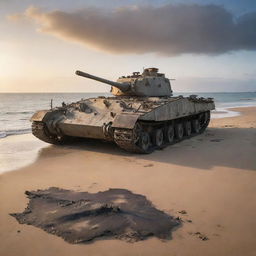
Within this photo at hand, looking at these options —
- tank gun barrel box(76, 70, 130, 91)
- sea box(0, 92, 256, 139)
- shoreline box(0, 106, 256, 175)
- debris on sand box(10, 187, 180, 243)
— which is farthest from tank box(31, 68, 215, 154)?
debris on sand box(10, 187, 180, 243)

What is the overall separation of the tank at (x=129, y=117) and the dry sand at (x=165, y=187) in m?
0.59

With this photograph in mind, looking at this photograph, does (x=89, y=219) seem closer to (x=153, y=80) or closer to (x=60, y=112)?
(x=60, y=112)

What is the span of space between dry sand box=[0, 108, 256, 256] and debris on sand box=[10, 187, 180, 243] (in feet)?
0.51

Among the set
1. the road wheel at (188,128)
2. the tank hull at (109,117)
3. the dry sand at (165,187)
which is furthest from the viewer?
the road wheel at (188,128)

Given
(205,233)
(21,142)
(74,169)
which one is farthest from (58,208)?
(21,142)

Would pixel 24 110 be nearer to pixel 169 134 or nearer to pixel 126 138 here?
pixel 169 134

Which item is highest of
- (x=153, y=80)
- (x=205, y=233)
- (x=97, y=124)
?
(x=153, y=80)

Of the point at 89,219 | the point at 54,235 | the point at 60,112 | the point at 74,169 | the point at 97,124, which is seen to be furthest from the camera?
the point at 60,112

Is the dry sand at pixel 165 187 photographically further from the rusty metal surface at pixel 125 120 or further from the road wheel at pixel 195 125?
the road wheel at pixel 195 125

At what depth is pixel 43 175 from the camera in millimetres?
8109

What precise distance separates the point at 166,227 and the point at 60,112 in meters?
8.50

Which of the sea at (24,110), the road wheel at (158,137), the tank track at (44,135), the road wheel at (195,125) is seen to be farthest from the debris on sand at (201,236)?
the road wheel at (195,125)

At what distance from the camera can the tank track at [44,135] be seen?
472 inches

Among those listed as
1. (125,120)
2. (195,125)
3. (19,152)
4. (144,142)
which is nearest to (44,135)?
(19,152)
